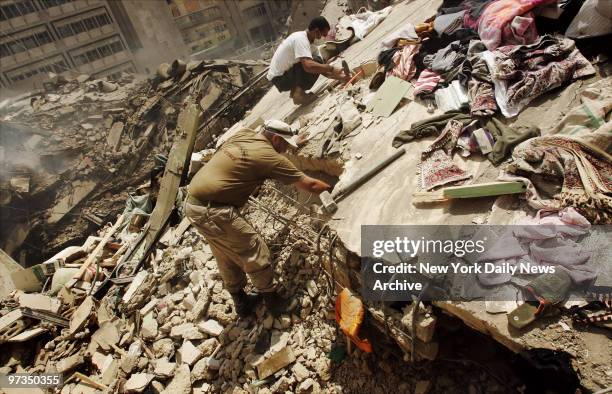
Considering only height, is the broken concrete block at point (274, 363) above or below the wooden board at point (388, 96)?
below

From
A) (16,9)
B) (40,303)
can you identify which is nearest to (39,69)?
(16,9)

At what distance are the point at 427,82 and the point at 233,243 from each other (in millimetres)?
3108

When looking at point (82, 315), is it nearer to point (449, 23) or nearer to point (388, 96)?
point (388, 96)

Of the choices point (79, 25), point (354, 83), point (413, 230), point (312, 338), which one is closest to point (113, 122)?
point (354, 83)

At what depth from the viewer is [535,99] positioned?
→ 3469 millimetres

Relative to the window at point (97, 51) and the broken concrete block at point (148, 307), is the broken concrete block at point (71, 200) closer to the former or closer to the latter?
the broken concrete block at point (148, 307)

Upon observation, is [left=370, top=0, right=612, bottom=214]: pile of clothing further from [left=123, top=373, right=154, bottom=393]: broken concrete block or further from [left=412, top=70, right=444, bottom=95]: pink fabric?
[left=123, top=373, right=154, bottom=393]: broken concrete block

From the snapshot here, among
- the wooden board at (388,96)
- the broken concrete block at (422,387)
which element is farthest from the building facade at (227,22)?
the broken concrete block at (422,387)

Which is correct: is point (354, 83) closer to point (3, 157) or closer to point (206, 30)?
point (3, 157)

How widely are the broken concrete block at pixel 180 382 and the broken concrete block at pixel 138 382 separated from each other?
0.84ft

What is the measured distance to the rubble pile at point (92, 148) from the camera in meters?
9.00

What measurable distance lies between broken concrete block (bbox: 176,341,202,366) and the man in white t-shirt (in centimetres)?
441

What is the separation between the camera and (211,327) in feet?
13.7

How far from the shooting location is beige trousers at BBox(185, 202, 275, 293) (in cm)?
335
